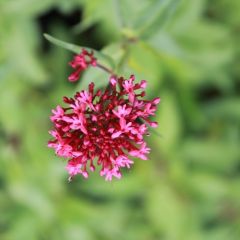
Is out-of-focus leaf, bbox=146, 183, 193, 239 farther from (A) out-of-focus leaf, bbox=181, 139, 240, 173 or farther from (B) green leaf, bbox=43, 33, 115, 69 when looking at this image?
(B) green leaf, bbox=43, 33, 115, 69

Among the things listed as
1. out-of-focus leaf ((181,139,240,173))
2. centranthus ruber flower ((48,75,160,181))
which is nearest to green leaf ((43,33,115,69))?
centranthus ruber flower ((48,75,160,181))

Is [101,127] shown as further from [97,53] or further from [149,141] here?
[149,141]

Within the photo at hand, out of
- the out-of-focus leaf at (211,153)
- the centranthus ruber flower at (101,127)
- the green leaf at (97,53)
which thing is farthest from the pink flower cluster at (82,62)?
the out-of-focus leaf at (211,153)

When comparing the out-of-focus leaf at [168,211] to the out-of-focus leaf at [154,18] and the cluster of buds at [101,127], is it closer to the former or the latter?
the out-of-focus leaf at [154,18]

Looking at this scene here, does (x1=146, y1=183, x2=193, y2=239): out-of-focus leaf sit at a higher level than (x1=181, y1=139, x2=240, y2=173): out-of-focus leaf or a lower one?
lower

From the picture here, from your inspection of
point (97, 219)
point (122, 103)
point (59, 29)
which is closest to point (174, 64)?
point (59, 29)

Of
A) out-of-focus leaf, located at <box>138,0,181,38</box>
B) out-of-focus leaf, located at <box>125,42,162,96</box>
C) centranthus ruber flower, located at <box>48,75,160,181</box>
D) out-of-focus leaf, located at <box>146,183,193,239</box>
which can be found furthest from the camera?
out-of-focus leaf, located at <box>146,183,193,239</box>

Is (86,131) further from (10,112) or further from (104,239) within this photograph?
(104,239)
